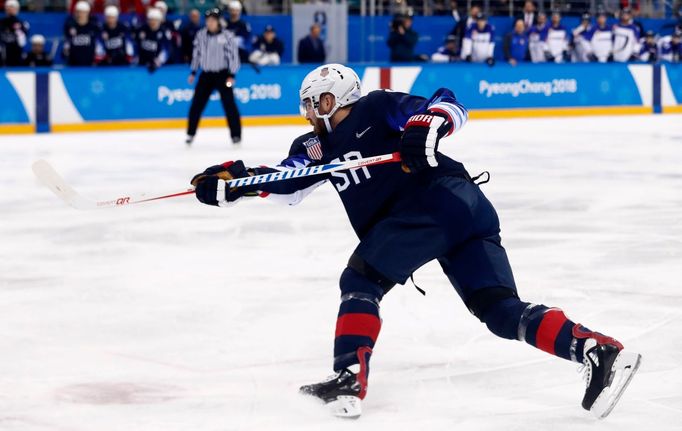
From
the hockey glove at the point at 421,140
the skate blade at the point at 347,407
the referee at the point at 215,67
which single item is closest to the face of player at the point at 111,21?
the referee at the point at 215,67

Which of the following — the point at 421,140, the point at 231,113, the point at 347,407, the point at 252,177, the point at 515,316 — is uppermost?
the point at 421,140

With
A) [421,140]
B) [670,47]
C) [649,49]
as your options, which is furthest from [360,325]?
[670,47]

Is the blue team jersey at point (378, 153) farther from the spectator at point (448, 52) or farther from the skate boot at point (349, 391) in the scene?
the spectator at point (448, 52)

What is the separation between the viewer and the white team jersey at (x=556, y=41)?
1716cm

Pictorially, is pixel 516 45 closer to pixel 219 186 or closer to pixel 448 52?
pixel 448 52

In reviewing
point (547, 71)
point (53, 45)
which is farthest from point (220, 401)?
point (547, 71)

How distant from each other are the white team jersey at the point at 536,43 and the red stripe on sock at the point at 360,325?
14366mm

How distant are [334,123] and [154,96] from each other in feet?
36.0

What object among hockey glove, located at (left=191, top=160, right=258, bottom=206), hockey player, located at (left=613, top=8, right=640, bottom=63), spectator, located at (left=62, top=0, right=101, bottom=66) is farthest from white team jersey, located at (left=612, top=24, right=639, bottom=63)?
hockey glove, located at (left=191, top=160, right=258, bottom=206)

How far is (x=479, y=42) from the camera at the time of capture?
53.5 ft

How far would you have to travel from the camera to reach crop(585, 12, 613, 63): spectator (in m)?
17.2

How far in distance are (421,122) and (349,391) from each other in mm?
776

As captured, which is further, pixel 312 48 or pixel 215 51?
pixel 312 48

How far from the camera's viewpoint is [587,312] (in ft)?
14.5
